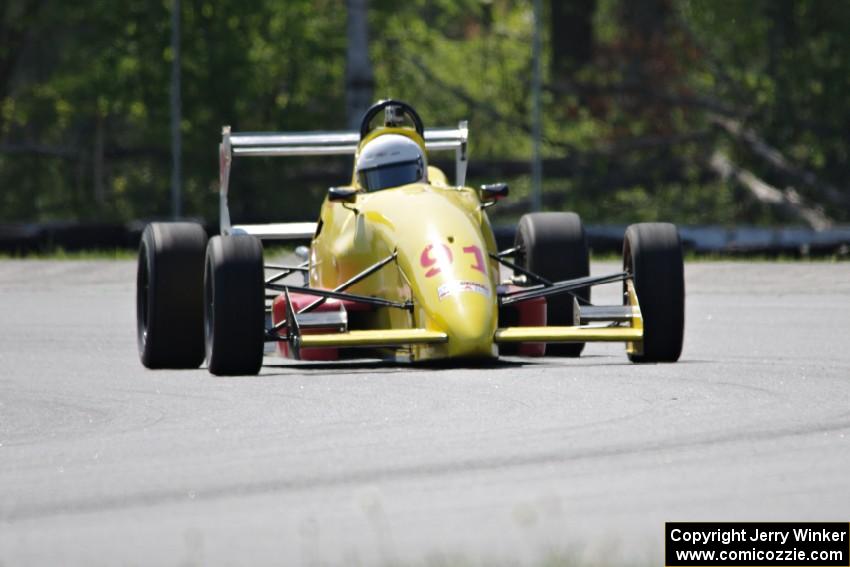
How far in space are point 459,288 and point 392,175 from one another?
2.09 m

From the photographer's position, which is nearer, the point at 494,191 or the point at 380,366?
the point at 380,366

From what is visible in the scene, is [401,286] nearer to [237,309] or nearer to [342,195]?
[342,195]

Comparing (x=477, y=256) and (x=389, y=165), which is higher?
(x=389, y=165)

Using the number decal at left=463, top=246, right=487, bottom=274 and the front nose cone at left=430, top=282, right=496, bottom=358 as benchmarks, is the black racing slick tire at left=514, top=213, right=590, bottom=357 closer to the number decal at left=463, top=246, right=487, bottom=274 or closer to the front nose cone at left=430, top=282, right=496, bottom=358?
the number decal at left=463, top=246, right=487, bottom=274

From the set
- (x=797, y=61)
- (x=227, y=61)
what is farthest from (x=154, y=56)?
(x=797, y=61)

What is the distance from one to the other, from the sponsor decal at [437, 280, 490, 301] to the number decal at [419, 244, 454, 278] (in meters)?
0.17

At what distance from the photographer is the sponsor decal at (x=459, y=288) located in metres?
11.1

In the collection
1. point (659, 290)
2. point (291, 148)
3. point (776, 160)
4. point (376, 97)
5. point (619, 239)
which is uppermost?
point (376, 97)

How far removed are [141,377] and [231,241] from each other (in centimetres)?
97

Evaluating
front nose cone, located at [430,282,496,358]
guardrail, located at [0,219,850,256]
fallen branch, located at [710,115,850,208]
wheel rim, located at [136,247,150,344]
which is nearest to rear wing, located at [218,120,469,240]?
wheel rim, located at [136,247,150,344]

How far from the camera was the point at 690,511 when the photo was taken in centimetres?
662

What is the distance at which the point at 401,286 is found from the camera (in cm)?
1174

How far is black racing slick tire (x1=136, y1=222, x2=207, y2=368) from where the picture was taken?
12.2 meters

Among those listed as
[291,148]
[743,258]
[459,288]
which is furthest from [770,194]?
[459,288]
